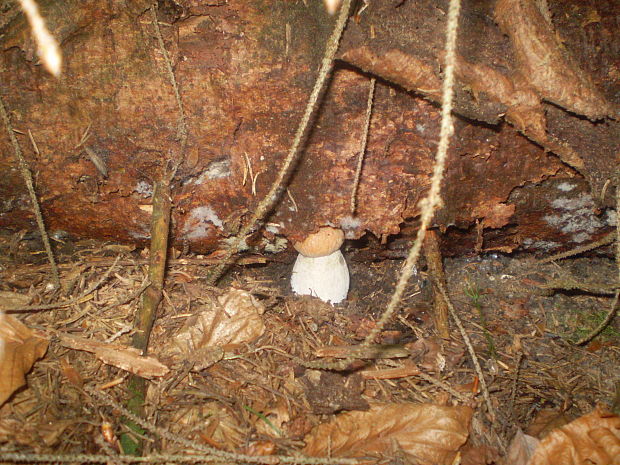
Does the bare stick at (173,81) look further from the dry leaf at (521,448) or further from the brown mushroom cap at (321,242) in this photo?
the dry leaf at (521,448)

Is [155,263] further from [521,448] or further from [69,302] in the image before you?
[521,448]

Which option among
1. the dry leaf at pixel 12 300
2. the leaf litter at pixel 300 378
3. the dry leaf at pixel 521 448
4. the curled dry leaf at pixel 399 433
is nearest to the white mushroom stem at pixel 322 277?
the leaf litter at pixel 300 378

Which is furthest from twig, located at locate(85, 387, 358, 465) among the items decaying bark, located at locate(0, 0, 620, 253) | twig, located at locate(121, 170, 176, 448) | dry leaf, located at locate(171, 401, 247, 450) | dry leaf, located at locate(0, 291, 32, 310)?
decaying bark, located at locate(0, 0, 620, 253)

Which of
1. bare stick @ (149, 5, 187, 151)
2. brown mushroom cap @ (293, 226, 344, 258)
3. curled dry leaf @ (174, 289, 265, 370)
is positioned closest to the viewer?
bare stick @ (149, 5, 187, 151)

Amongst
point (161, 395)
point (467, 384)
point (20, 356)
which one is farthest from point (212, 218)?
point (467, 384)

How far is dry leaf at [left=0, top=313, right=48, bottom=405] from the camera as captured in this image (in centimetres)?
163

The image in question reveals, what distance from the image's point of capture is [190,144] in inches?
76.9

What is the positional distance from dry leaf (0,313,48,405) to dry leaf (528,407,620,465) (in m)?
2.37

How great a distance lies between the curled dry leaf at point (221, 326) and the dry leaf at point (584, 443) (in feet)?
5.05

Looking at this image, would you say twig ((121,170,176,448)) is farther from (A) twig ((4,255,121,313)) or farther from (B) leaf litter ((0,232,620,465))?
(A) twig ((4,255,121,313))

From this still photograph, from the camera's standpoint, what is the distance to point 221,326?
216 centimetres

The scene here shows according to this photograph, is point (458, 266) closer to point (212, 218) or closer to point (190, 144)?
point (212, 218)

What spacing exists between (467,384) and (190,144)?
2.06 metres

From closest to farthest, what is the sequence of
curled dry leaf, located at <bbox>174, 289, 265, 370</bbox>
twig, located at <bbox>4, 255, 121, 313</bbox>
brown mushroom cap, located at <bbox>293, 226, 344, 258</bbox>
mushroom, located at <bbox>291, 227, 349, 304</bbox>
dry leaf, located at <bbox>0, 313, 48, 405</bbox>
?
dry leaf, located at <bbox>0, 313, 48, 405</bbox>
twig, located at <bbox>4, 255, 121, 313</bbox>
curled dry leaf, located at <bbox>174, 289, 265, 370</bbox>
brown mushroom cap, located at <bbox>293, 226, 344, 258</bbox>
mushroom, located at <bbox>291, 227, 349, 304</bbox>
